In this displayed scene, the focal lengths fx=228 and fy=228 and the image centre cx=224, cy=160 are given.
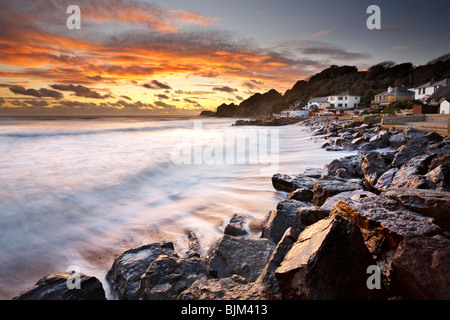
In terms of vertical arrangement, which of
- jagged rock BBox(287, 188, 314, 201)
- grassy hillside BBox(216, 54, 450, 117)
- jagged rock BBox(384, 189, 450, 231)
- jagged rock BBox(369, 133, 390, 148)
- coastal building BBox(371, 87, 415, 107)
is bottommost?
jagged rock BBox(287, 188, 314, 201)

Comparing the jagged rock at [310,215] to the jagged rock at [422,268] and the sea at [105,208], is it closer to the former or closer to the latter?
the sea at [105,208]

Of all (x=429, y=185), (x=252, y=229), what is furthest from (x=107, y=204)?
(x=429, y=185)

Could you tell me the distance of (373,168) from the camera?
5.96 metres

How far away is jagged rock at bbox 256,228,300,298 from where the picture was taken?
245 centimetres

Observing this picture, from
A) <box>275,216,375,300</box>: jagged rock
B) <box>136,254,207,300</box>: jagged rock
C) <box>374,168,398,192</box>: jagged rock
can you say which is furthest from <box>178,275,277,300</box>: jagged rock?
<box>374,168,398,192</box>: jagged rock

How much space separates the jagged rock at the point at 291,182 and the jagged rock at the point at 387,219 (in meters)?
2.66

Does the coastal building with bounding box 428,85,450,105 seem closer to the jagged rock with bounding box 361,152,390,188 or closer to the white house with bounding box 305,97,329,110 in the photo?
the jagged rock with bounding box 361,152,390,188

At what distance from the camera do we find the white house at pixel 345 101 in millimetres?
72875

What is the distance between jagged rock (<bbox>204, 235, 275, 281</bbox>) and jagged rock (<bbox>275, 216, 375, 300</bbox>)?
0.72 m

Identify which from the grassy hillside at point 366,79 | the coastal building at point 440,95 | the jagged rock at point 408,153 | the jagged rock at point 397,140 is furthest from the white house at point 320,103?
the jagged rock at point 408,153

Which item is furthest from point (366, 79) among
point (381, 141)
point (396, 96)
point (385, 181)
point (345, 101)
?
point (385, 181)

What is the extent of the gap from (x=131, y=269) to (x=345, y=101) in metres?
83.8
